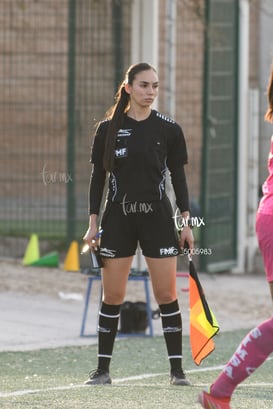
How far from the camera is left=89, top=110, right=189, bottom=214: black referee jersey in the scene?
319 inches

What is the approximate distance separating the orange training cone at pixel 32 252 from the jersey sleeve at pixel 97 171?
762 centimetres

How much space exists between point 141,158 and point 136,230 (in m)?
0.45

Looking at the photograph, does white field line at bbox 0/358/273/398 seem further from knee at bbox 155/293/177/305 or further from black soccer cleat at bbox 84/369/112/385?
knee at bbox 155/293/177/305

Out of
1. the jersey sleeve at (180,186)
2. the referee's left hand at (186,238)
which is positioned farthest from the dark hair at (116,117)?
the referee's left hand at (186,238)

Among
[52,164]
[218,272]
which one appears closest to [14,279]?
[52,164]

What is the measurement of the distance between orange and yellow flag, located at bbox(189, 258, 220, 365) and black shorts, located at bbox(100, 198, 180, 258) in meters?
0.27

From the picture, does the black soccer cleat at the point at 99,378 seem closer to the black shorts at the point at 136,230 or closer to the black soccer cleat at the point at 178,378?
the black soccer cleat at the point at 178,378

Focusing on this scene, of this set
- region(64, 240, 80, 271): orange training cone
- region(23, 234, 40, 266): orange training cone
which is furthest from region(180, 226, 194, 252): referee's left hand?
region(23, 234, 40, 266): orange training cone

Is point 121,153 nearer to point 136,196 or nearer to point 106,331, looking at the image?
point 136,196

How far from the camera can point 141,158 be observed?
8.12 metres

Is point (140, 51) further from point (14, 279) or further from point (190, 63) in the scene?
point (190, 63)

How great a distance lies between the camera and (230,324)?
42.0ft

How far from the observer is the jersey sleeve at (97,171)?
8281 mm

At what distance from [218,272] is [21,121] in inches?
126
